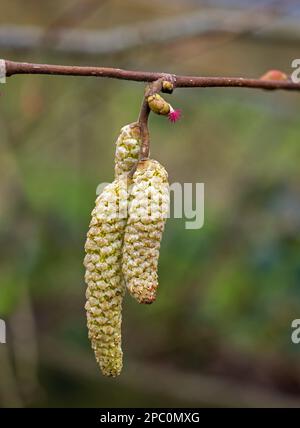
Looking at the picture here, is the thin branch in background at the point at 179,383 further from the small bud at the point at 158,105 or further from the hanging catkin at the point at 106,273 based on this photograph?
the small bud at the point at 158,105

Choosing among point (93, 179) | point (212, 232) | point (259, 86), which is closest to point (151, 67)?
point (93, 179)

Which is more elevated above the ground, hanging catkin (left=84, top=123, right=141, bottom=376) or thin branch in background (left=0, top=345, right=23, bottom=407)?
thin branch in background (left=0, top=345, right=23, bottom=407)

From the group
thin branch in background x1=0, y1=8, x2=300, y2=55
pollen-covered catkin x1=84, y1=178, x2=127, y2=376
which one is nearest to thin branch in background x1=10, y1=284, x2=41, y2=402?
thin branch in background x1=0, y1=8, x2=300, y2=55

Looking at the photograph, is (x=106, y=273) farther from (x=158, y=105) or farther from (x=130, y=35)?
(x=130, y=35)

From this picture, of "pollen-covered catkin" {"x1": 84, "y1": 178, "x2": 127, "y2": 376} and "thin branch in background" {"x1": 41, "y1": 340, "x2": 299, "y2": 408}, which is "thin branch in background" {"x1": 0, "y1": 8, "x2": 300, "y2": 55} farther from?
"pollen-covered catkin" {"x1": 84, "y1": 178, "x2": 127, "y2": 376}

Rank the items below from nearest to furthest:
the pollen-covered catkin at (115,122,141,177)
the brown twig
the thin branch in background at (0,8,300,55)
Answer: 1. the brown twig
2. the pollen-covered catkin at (115,122,141,177)
3. the thin branch in background at (0,8,300,55)

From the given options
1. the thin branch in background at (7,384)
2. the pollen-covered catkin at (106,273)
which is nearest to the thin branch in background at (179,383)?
the thin branch in background at (7,384)

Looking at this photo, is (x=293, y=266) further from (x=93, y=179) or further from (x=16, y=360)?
(x=93, y=179)
